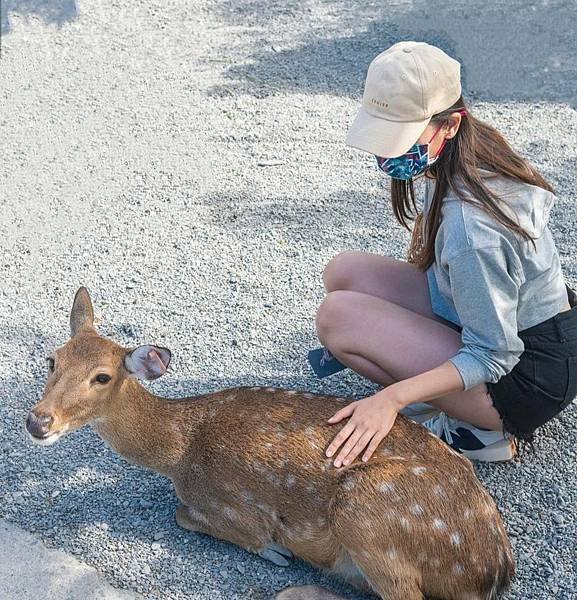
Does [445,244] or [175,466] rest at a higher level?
[445,244]

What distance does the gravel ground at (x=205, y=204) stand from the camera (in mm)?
3654

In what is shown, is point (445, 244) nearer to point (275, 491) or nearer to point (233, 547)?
point (275, 491)

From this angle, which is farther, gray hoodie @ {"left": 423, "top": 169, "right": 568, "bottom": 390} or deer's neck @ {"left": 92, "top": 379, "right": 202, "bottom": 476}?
deer's neck @ {"left": 92, "top": 379, "right": 202, "bottom": 476}

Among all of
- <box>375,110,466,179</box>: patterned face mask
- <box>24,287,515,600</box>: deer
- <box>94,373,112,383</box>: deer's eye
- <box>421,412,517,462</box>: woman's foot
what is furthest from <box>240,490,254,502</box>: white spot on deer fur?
<box>375,110,466,179</box>: patterned face mask

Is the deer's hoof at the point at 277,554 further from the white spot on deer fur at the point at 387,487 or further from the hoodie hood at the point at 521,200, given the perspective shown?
the hoodie hood at the point at 521,200

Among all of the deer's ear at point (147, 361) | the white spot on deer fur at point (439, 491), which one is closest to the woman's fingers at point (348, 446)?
the white spot on deer fur at point (439, 491)

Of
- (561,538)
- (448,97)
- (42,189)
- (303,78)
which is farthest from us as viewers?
(303,78)

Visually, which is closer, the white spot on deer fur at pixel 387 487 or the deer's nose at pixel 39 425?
the white spot on deer fur at pixel 387 487

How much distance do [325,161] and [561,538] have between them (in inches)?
132

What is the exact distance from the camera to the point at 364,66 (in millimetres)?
7574

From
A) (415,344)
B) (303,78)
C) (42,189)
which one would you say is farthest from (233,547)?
(303,78)

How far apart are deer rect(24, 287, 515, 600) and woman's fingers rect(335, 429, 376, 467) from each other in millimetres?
29

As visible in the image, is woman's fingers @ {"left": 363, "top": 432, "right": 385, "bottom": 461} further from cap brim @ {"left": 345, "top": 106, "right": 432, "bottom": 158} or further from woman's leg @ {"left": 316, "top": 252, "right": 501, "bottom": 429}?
cap brim @ {"left": 345, "top": 106, "right": 432, "bottom": 158}

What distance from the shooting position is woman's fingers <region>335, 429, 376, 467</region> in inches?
127
